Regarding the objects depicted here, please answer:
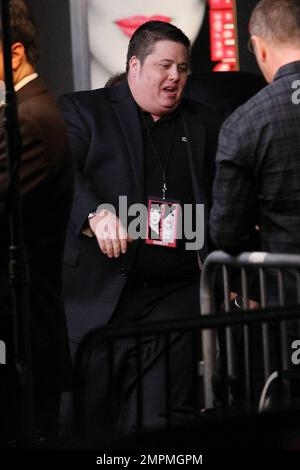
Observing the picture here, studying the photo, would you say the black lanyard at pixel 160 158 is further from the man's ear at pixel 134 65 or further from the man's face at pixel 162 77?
the man's ear at pixel 134 65

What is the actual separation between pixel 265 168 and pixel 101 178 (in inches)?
44.9

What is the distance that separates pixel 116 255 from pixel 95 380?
0.54 m

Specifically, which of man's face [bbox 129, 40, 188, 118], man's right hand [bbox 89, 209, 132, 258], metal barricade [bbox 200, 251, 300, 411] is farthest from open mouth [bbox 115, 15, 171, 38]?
metal barricade [bbox 200, 251, 300, 411]

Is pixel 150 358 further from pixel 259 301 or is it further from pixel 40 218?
pixel 40 218

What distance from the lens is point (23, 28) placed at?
13.5ft

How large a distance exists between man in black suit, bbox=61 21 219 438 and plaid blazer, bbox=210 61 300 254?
0.84 m

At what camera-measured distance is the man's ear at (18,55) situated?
4113 millimetres

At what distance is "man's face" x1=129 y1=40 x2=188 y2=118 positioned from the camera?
16.5 feet

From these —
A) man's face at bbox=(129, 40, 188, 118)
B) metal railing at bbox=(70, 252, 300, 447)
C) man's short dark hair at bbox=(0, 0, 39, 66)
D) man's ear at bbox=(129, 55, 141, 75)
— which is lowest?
metal railing at bbox=(70, 252, 300, 447)

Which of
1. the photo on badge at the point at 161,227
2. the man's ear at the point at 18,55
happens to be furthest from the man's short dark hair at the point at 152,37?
the man's ear at the point at 18,55

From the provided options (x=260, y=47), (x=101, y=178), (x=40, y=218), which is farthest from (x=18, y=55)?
(x=101, y=178)

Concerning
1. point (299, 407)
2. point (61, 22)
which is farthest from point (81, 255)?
point (61, 22)

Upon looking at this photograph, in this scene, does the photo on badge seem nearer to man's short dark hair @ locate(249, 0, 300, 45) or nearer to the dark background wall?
man's short dark hair @ locate(249, 0, 300, 45)

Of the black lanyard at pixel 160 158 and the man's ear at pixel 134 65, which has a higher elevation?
the man's ear at pixel 134 65
